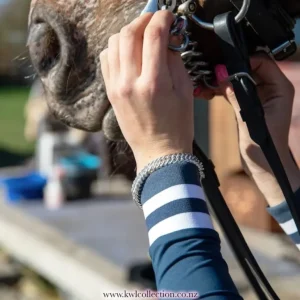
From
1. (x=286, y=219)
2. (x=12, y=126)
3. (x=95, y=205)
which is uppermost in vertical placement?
(x=286, y=219)

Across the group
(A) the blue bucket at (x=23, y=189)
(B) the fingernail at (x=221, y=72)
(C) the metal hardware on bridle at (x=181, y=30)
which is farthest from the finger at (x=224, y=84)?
(A) the blue bucket at (x=23, y=189)

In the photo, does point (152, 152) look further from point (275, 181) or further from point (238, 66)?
point (275, 181)

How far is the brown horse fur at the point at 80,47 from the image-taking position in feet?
3.86

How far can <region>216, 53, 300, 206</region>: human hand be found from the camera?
1.24 m

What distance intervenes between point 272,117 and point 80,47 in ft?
1.21

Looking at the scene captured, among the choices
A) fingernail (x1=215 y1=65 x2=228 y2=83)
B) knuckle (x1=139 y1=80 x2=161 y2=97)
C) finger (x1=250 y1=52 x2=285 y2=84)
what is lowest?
finger (x1=250 y1=52 x2=285 y2=84)

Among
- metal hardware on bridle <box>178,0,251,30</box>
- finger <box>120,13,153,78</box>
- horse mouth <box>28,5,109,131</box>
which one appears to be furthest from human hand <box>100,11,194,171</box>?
horse mouth <box>28,5,109,131</box>

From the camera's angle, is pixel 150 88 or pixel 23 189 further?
pixel 23 189

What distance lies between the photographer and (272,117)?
4.17ft

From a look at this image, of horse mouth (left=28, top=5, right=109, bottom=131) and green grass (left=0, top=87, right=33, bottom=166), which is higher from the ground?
horse mouth (left=28, top=5, right=109, bottom=131)

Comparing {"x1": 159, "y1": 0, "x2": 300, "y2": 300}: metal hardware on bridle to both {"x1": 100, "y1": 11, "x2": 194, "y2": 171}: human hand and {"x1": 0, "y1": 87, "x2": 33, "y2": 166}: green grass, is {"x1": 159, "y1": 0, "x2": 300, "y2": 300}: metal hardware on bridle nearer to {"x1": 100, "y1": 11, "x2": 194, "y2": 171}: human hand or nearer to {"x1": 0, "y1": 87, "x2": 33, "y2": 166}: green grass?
{"x1": 100, "y1": 11, "x2": 194, "y2": 171}: human hand

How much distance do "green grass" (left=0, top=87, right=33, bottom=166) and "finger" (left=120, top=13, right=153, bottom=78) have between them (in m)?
8.16

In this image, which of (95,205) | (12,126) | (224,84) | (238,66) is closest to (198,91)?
(224,84)

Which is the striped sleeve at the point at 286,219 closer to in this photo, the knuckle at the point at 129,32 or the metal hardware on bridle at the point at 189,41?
the metal hardware on bridle at the point at 189,41
